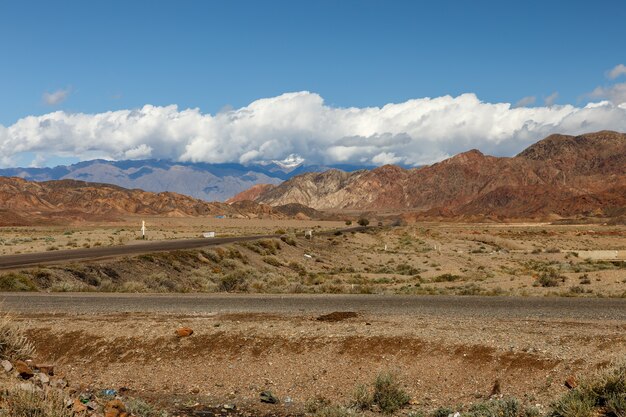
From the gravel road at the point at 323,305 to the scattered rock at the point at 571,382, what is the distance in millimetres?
6364

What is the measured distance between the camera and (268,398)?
12047 millimetres

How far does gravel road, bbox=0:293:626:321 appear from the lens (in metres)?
18.6

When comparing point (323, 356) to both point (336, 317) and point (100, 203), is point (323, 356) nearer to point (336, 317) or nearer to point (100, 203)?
point (336, 317)

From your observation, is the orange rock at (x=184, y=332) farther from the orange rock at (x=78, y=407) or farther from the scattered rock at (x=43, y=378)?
the orange rock at (x=78, y=407)

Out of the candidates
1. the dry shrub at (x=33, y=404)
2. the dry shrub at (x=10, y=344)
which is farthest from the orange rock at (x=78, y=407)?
the dry shrub at (x=10, y=344)

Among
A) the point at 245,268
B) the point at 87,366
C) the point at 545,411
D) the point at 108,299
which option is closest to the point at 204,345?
the point at 87,366

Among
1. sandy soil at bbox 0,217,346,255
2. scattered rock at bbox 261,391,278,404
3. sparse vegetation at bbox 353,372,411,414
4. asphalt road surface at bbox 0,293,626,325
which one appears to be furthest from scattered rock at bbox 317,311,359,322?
sandy soil at bbox 0,217,346,255

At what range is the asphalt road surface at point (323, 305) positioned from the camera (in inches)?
733

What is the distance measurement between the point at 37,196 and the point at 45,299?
170 m

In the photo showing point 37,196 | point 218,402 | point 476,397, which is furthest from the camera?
point 37,196

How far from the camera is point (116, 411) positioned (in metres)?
9.13

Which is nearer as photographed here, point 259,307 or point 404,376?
point 404,376

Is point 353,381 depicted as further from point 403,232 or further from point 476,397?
point 403,232

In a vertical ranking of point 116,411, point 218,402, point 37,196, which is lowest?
point 218,402
